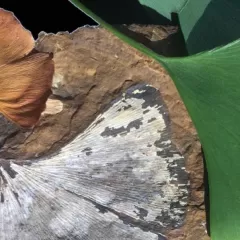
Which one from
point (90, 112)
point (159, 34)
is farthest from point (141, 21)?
point (90, 112)

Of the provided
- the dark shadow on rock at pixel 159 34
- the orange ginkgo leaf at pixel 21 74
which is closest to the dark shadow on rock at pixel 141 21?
the dark shadow on rock at pixel 159 34

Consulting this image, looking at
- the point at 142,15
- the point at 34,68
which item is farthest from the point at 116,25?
the point at 34,68

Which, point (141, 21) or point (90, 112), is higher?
point (141, 21)

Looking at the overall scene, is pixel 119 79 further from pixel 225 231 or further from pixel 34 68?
pixel 225 231

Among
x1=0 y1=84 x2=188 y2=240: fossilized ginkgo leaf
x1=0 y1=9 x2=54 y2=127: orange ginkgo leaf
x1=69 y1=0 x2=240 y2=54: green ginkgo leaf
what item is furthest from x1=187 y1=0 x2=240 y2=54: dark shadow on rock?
x1=0 y1=9 x2=54 y2=127: orange ginkgo leaf

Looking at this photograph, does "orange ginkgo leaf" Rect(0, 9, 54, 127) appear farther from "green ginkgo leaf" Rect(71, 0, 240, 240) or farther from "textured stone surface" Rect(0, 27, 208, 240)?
"green ginkgo leaf" Rect(71, 0, 240, 240)

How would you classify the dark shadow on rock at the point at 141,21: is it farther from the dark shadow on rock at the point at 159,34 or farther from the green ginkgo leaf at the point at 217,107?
the green ginkgo leaf at the point at 217,107

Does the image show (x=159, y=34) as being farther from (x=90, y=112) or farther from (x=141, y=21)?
(x=90, y=112)
